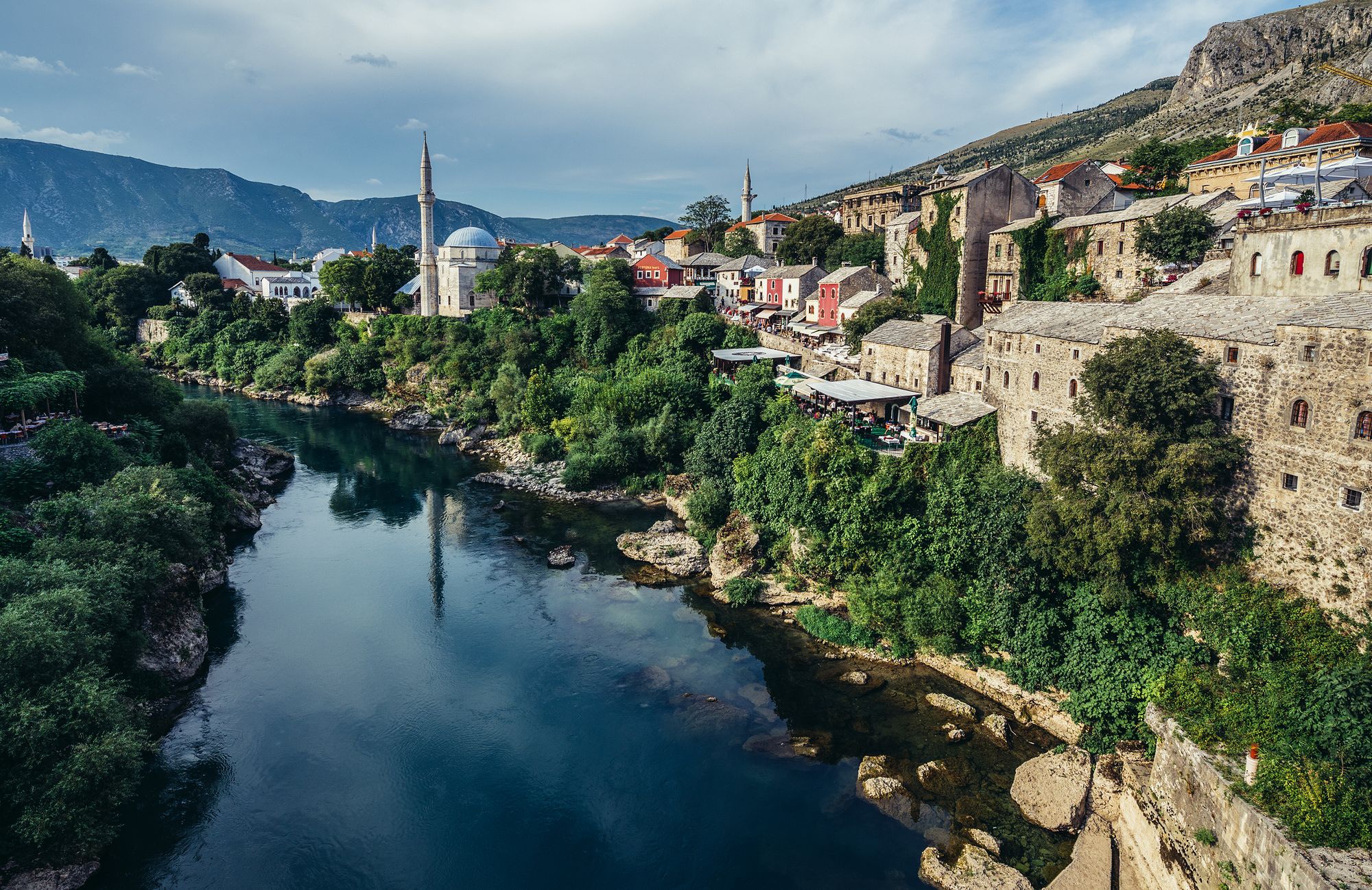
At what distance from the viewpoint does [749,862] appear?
48.3 feet

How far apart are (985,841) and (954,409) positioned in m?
15.2

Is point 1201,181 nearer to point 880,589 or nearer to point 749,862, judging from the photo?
point 880,589

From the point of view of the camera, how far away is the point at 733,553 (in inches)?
1057

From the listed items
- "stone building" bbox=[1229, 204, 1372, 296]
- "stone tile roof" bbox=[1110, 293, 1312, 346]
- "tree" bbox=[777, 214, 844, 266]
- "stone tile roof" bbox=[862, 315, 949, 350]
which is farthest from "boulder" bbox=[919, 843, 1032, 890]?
"tree" bbox=[777, 214, 844, 266]

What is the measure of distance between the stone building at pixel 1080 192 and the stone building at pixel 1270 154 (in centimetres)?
379

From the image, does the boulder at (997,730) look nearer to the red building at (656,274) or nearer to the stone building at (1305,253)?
the stone building at (1305,253)

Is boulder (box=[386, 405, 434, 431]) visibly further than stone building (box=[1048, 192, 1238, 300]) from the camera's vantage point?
Yes

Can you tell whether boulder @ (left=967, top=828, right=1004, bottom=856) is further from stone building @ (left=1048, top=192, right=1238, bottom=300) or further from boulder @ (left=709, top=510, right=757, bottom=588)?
stone building @ (left=1048, top=192, right=1238, bottom=300)

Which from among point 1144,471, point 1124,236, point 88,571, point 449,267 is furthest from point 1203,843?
point 449,267

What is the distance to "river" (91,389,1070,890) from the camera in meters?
14.8

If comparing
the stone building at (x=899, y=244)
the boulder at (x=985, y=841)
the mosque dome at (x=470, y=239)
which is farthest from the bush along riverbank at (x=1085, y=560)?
the mosque dome at (x=470, y=239)

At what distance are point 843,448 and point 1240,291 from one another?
11615 mm

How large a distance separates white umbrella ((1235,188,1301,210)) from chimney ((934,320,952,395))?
9.83m

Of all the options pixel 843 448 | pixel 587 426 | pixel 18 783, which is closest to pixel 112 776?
pixel 18 783
